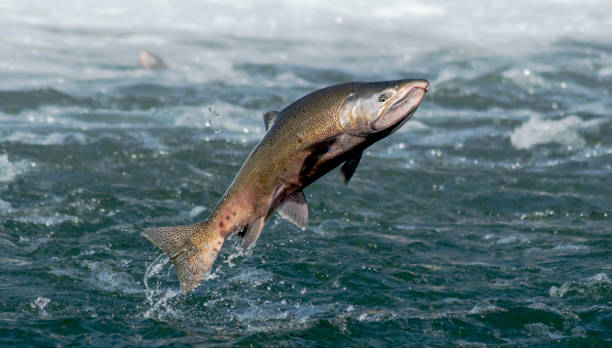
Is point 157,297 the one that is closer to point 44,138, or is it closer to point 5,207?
point 5,207

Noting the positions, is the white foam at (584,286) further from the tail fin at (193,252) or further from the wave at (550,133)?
the wave at (550,133)

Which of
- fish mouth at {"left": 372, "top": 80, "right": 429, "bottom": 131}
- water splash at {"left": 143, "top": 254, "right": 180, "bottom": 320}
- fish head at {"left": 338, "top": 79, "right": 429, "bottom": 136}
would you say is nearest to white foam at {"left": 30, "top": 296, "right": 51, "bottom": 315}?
water splash at {"left": 143, "top": 254, "right": 180, "bottom": 320}

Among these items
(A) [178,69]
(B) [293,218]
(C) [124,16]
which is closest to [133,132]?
(A) [178,69]

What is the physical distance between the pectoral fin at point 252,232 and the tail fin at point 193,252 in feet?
0.44

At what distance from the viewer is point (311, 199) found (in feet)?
24.6

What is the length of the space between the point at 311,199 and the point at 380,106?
4002mm

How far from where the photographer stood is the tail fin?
13.1ft

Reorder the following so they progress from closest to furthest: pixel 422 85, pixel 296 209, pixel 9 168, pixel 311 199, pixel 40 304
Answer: pixel 422 85 < pixel 296 209 < pixel 40 304 < pixel 311 199 < pixel 9 168

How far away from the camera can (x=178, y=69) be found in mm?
14039

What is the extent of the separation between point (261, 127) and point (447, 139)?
2.19 m

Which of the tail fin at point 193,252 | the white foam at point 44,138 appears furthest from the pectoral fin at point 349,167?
the white foam at point 44,138

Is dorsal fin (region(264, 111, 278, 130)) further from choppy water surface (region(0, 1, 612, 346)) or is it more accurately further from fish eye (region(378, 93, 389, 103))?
choppy water surface (region(0, 1, 612, 346))

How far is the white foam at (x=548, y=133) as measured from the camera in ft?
32.7

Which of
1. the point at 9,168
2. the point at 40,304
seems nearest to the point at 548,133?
the point at 9,168
